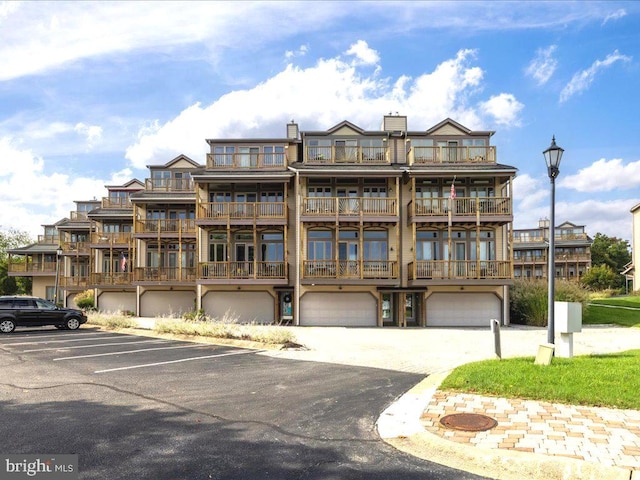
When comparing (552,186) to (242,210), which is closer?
(552,186)

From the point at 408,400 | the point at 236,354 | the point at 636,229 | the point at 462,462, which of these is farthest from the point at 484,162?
the point at 636,229

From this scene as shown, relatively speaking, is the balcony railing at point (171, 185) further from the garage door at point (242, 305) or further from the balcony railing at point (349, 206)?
the balcony railing at point (349, 206)

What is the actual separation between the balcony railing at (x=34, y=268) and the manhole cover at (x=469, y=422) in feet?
165

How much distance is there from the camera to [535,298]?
87.8ft

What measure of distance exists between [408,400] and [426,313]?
19.4 metres

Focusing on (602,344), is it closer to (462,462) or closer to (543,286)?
(543,286)

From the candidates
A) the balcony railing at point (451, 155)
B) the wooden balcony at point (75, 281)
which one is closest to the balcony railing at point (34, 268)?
the wooden balcony at point (75, 281)

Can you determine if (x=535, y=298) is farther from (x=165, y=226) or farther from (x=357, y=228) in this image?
(x=165, y=226)

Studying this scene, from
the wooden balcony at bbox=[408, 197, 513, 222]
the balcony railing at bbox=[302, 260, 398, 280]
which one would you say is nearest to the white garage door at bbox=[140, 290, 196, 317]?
the balcony railing at bbox=[302, 260, 398, 280]

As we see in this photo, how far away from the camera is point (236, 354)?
46.4 feet

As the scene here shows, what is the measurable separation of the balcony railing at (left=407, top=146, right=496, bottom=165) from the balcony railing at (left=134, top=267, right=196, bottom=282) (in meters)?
16.6

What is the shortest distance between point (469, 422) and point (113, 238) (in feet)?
115

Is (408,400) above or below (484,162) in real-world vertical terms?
below

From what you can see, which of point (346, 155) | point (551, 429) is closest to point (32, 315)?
point (346, 155)
